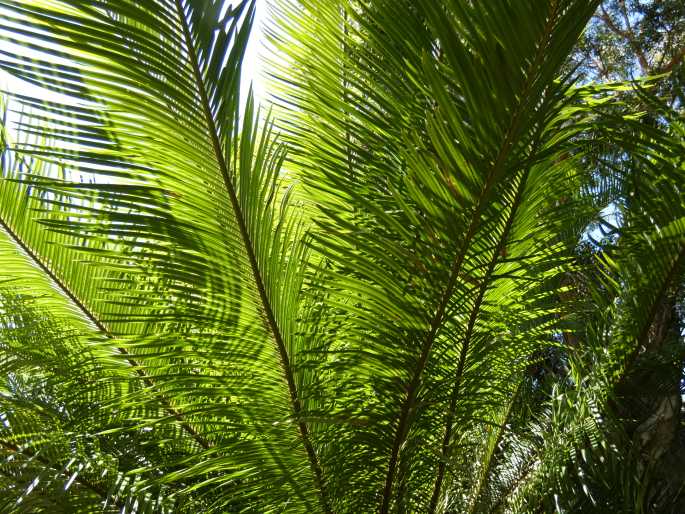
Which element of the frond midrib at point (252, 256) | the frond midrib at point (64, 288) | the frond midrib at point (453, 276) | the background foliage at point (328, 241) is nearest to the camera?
the frond midrib at point (453, 276)

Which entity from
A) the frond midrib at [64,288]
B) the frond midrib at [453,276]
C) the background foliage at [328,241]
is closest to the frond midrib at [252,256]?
the background foliage at [328,241]

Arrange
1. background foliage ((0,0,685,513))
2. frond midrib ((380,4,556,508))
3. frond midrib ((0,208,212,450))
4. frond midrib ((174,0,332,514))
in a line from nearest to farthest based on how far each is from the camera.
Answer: frond midrib ((380,4,556,508)) < background foliage ((0,0,685,513)) < frond midrib ((174,0,332,514)) < frond midrib ((0,208,212,450))

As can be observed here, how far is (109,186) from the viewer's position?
1535mm

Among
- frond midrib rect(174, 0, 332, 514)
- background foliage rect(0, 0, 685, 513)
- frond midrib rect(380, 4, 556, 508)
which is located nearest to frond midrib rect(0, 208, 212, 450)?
background foliage rect(0, 0, 685, 513)

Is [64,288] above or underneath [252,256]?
underneath

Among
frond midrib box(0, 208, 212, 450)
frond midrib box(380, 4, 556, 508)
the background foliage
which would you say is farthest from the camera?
frond midrib box(0, 208, 212, 450)

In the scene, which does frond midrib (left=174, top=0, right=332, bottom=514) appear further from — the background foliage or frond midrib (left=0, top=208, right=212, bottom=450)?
frond midrib (left=0, top=208, right=212, bottom=450)

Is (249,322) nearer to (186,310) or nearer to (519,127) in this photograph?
(186,310)

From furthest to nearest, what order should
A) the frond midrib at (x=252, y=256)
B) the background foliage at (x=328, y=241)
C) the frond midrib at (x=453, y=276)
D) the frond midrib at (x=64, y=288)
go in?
the frond midrib at (x=64, y=288), the frond midrib at (x=252, y=256), the background foliage at (x=328, y=241), the frond midrib at (x=453, y=276)

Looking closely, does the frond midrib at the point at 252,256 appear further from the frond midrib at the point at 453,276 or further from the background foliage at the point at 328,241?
the frond midrib at the point at 453,276

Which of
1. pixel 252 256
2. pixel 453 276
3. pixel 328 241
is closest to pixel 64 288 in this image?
pixel 252 256

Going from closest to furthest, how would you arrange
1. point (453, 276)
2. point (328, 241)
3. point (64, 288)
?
1. point (453, 276)
2. point (328, 241)
3. point (64, 288)

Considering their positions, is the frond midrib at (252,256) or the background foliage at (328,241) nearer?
the background foliage at (328,241)

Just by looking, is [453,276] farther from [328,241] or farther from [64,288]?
[64,288]
